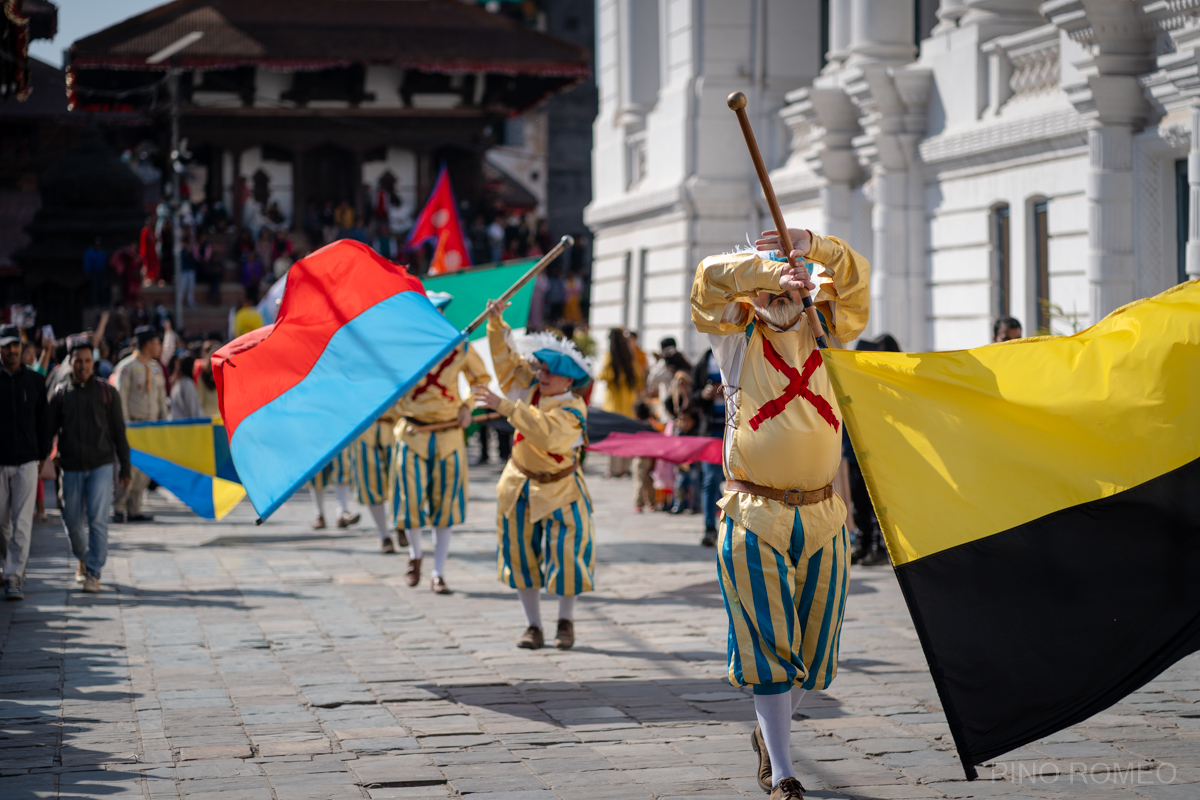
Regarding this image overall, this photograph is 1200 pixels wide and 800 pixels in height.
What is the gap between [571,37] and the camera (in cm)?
5409

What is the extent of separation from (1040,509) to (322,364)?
13.3 ft

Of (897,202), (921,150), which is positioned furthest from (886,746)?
(897,202)

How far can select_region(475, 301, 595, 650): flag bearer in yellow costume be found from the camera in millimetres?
8234

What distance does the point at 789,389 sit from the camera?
544 centimetres

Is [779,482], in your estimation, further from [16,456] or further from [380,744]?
[16,456]

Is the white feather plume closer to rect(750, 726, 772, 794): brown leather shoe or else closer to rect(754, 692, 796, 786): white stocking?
rect(750, 726, 772, 794): brown leather shoe

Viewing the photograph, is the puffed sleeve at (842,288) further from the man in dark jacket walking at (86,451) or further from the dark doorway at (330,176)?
the dark doorway at (330,176)

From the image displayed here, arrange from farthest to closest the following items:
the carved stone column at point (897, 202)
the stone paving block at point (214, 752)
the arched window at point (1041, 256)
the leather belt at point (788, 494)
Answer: the carved stone column at point (897, 202)
the arched window at point (1041, 256)
the stone paving block at point (214, 752)
the leather belt at point (788, 494)

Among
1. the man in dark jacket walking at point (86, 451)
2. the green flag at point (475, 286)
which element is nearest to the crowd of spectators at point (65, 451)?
the man in dark jacket walking at point (86, 451)

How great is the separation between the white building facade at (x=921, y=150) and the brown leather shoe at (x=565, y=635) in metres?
5.41

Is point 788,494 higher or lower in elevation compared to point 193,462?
higher

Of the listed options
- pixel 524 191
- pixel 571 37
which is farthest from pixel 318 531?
pixel 571 37

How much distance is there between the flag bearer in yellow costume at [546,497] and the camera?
27.0 feet

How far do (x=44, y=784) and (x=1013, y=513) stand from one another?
153 inches
